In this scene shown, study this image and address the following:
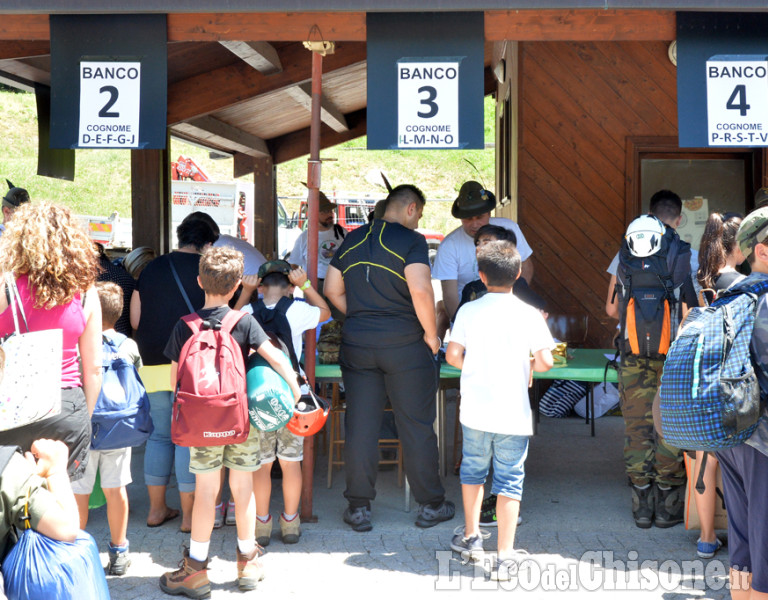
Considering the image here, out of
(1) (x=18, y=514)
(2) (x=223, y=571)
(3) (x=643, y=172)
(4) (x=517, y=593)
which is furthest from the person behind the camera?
(3) (x=643, y=172)

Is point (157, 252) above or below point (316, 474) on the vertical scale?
above

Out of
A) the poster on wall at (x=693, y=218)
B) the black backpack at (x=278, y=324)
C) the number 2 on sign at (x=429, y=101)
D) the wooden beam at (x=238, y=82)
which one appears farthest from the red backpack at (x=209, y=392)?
the poster on wall at (x=693, y=218)

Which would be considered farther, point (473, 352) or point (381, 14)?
point (381, 14)

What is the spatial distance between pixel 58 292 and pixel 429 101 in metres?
2.34

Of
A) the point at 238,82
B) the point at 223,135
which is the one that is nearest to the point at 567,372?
the point at 238,82

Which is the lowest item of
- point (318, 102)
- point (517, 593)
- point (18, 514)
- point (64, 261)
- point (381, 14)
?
point (517, 593)

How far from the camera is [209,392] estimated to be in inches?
144

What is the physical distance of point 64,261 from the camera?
322 cm

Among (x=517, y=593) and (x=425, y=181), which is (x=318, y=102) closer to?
(x=517, y=593)

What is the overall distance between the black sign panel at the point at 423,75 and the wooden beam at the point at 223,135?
4378 millimetres

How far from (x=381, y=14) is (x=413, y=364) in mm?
2012

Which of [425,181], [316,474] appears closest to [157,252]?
[316,474]

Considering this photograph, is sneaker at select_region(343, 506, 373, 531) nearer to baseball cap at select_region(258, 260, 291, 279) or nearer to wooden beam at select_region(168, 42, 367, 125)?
baseball cap at select_region(258, 260, 291, 279)

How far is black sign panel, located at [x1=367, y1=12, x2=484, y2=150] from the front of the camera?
4.56 meters
